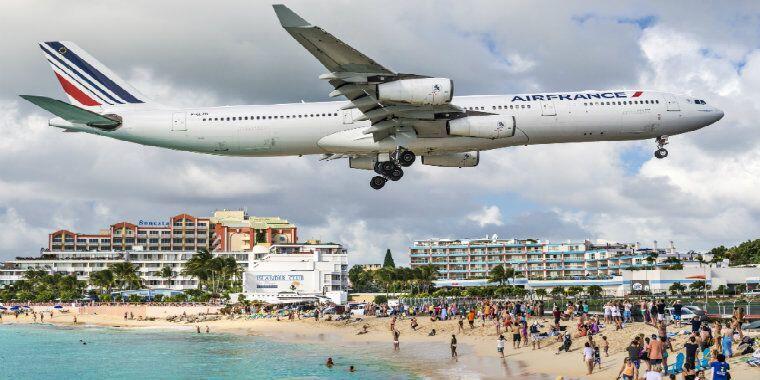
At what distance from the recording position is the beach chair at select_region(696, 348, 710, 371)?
34.7m

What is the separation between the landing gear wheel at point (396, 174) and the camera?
1921 inches

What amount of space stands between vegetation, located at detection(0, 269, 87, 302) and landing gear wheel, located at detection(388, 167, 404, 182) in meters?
145

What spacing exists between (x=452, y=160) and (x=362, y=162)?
5820mm

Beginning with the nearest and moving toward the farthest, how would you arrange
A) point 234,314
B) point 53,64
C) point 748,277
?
1. point 53,64
2. point 234,314
3. point 748,277

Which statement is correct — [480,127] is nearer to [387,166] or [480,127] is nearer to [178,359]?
[387,166]

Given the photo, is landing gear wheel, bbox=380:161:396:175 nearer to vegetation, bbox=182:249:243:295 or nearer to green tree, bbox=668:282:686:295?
green tree, bbox=668:282:686:295

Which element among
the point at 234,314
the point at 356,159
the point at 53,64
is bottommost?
the point at 234,314

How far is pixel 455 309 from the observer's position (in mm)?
78750

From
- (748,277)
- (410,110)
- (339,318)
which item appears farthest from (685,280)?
(410,110)

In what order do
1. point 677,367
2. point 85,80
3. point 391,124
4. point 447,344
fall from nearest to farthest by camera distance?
point 677,367, point 391,124, point 85,80, point 447,344

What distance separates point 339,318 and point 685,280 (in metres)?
68.9

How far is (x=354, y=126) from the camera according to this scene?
4722 centimetres

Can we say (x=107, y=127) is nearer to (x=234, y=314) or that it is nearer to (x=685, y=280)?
(x=234, y=314)

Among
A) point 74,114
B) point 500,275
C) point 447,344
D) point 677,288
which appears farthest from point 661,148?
point 500,275
